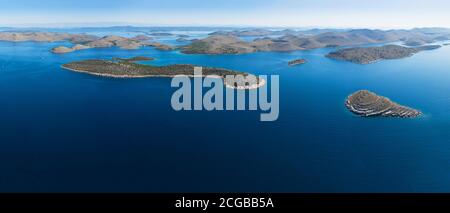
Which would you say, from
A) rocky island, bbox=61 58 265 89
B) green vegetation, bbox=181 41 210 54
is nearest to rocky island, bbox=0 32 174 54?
green vegetation, bbox=181 41 210 54

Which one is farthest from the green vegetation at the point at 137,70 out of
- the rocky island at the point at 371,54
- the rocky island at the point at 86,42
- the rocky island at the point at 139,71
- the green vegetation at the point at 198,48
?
the rocky island at the point at 371,54

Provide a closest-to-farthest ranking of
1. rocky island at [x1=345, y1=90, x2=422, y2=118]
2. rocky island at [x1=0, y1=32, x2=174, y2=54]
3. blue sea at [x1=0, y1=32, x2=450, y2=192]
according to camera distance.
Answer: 1. blue sea at [x1=0, y1=32, x2=450, y2=192]
2. rocky island at [x1=345, y1=90, x2=422, y2=118]
3. rocky island at [x1=0, y1=32, x2=174, y2=54]

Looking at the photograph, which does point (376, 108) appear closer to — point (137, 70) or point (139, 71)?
point (139, 71)

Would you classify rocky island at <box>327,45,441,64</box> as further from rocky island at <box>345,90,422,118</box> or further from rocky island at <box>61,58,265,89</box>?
rocky island at <box>345,90,422,118</box>

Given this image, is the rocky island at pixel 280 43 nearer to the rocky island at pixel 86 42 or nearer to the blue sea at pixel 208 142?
the rocky island at pixel 86 42

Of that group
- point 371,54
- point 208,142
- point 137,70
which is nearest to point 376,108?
point 208,142

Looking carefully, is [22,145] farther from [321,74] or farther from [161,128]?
[321,74]
